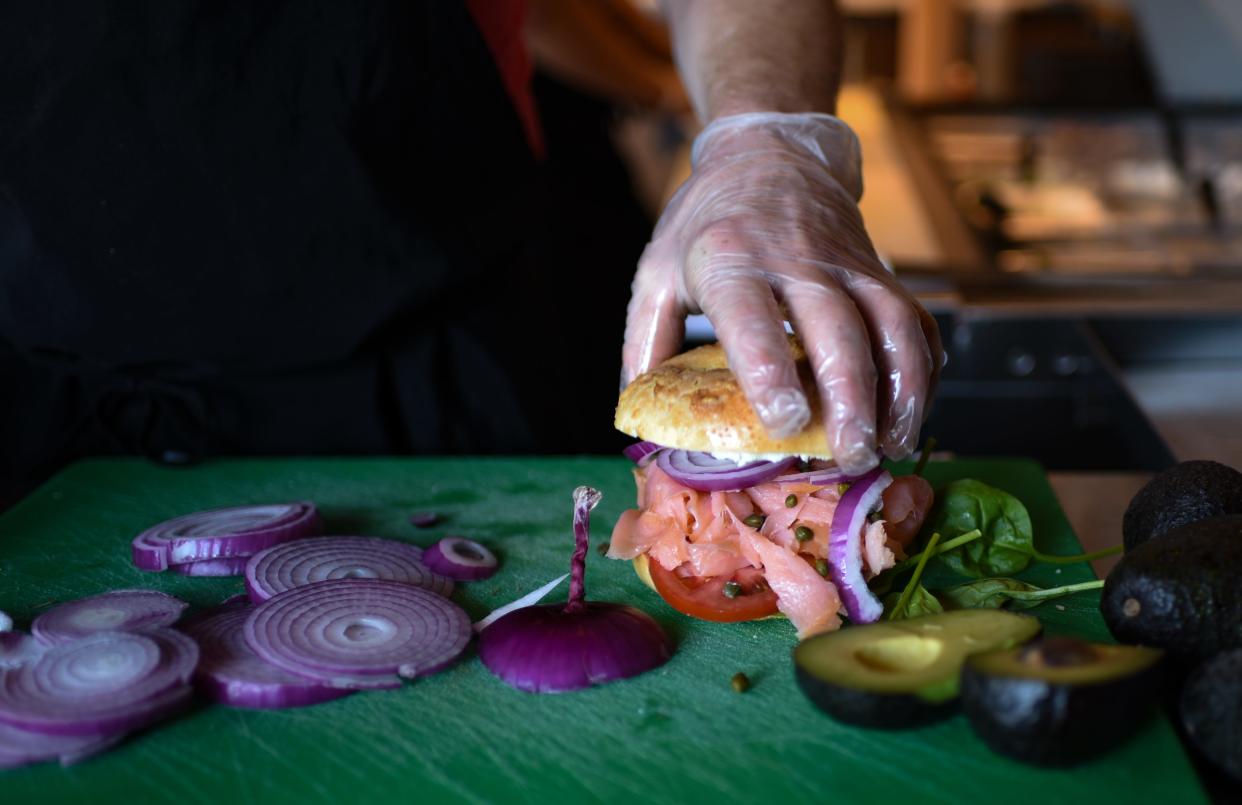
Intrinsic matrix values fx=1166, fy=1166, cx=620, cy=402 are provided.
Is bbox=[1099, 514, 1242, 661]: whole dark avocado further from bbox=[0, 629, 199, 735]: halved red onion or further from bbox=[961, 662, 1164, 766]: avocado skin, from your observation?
bbox=[0, 629, 199, 735]: halved red onion

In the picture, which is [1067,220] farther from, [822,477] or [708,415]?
[708,415]

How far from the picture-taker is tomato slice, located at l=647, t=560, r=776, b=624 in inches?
69.1

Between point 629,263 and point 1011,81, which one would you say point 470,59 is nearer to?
point 629,263

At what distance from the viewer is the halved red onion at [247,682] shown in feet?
A: 5.07

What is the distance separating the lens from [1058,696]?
4.22ft

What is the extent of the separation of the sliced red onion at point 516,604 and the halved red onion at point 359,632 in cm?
3

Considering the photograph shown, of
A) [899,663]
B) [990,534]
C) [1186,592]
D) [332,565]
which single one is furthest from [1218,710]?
[332,565]

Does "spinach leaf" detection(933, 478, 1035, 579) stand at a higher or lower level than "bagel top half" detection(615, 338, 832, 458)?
lower

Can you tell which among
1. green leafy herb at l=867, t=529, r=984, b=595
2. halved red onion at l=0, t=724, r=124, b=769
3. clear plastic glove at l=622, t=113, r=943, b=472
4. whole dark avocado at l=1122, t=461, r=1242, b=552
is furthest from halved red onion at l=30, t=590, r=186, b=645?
whole dark avocado at l=1122, t=461, r=1242, b=552

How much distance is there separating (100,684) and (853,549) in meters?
1.04

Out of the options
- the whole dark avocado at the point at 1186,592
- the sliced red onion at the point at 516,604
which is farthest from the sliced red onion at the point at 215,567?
the whole dark avocado at the point at 1186,592

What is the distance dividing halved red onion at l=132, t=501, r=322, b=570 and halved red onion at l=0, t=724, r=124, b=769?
1.73ft

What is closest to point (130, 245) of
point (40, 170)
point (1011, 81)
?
point (40, 170)

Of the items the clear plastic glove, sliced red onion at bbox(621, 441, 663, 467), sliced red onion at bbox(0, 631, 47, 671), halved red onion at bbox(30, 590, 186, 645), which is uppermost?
the clear plastic glove
